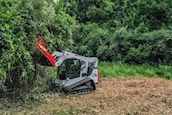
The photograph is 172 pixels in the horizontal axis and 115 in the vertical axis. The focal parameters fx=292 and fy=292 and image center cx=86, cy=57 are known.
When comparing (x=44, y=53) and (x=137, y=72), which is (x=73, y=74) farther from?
(x=137, y=72)

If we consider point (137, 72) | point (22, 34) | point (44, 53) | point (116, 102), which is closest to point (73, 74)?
point (44, 53)

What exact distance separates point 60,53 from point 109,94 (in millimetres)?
1630

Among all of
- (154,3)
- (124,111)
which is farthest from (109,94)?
(154,3)

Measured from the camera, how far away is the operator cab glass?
7.62 meters

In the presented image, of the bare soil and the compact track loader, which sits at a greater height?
the compact track loader

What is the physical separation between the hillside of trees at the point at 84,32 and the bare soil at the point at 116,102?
0.98m

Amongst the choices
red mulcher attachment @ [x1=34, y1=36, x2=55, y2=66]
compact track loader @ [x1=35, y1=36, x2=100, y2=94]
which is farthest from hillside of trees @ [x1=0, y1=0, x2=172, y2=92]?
compact track loader @ [x1=35, y1=36, x2=100, y2=94]

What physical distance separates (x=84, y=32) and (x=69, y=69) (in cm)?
1050

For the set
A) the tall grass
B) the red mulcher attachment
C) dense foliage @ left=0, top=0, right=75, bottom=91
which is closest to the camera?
dense foliage @ left=0, top=0, right=75, bottom=91

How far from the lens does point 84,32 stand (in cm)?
1803

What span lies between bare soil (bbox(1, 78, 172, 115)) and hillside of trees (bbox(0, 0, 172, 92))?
981 mm

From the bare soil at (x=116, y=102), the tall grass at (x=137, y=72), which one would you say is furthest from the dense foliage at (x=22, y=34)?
the tall grass at (x=137, y=72)

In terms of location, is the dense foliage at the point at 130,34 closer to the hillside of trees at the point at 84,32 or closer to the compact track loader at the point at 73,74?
the hillside of trees at the point at 84,32

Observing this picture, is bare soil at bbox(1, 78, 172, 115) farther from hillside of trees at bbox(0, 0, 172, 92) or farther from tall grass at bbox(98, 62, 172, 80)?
tall grass at bbox(98, 62, 172, 80)
